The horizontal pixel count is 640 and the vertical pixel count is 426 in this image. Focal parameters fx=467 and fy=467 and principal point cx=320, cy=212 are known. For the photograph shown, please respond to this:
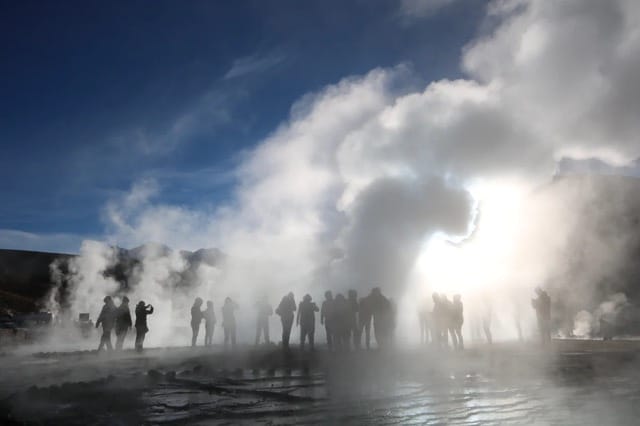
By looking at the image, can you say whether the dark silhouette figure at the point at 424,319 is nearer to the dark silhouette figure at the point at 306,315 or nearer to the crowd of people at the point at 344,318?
the crowd of people at the point at 344,318

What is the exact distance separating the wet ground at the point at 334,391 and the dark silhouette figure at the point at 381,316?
2.92m

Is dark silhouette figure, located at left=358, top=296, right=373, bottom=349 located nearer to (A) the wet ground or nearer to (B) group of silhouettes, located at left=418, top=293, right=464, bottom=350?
(B) group of silhouettes, located at left=418, top=293, right=464, bottom=350

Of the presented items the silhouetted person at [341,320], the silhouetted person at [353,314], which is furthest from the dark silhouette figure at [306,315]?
the silhouetted person at [353,314]

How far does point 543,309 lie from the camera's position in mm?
17000

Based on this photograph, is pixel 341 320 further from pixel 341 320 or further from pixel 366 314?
pixel 366 314

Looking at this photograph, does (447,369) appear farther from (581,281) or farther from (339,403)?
(581,281)

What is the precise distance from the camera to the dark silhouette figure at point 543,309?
55.3 ft

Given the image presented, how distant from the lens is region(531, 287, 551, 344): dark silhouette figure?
1684 cm

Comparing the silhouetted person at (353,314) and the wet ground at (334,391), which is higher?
the silhouetted person at (353,314)

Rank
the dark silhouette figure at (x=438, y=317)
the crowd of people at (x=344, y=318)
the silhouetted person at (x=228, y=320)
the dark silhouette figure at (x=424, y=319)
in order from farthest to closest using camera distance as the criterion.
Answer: the dark silhouette figure at (x=424, y=319) < the silhouetted person at (x=228, y=320) < the dark silhouette figure at (x=438, y=317) < the crowd of people at (x=344, y=318)

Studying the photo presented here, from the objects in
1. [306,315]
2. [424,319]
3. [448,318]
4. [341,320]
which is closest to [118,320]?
[306,315]

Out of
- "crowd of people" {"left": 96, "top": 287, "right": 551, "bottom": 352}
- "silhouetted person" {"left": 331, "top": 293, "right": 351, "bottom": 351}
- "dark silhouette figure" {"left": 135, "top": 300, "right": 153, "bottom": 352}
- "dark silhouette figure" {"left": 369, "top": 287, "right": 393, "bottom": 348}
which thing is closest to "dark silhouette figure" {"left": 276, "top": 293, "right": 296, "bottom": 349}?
"crowd of people" {"left": 96, "top": 287, "right": 551, "bottom": 352}

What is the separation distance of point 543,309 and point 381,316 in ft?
19.9

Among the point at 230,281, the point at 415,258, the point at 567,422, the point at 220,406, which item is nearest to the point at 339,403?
the point at 220,406
